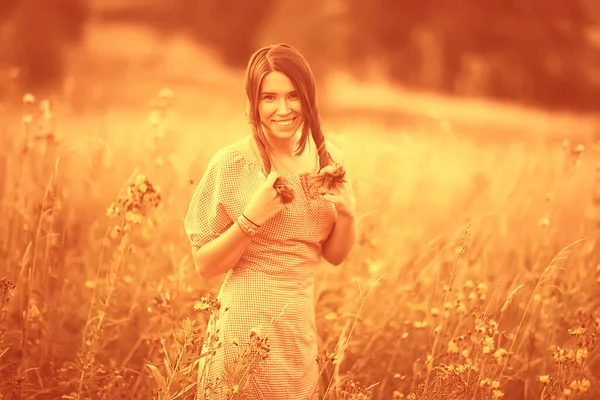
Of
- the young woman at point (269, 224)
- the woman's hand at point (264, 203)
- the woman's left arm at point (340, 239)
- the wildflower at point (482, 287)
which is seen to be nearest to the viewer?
the woman's hand at point (264, 203)

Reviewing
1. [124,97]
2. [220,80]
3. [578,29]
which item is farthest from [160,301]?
[220,80]

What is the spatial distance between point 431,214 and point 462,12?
582 centimetres

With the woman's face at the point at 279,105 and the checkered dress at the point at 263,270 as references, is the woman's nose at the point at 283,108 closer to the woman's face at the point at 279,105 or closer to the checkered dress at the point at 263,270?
the woman's face at the point at 279,105

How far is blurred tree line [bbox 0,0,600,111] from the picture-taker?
8016 millimetres

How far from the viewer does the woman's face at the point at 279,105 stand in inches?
81.5

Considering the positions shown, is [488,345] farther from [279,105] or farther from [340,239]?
[279,105]

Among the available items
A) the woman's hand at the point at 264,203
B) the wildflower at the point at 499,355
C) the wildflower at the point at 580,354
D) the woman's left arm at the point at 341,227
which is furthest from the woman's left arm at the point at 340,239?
the wildflower at the point at 580,354

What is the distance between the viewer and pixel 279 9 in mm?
9852

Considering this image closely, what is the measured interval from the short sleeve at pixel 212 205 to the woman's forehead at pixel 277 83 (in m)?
0.25

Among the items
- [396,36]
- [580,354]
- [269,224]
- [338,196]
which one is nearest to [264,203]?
[269,224]

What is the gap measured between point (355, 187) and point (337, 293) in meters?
0.61

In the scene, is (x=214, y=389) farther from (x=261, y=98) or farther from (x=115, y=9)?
(x=115, y=9)

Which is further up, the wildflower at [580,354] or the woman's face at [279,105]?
the woman's face at [279,105]

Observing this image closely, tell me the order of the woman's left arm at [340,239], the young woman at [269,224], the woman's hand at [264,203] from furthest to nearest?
the woman's left arm at [340,239]
the young woman at [269,224]
the woman's hand at [264,203]
